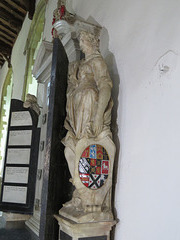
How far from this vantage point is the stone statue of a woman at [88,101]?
214 cm

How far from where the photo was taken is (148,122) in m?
1.97

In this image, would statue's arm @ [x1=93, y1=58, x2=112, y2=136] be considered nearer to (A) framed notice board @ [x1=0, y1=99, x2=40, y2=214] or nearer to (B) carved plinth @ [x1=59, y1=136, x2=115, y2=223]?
(B) carved plinth @ [x1=59, y1=136, x2=115, y2=223]

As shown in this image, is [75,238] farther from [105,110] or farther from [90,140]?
[105,110]

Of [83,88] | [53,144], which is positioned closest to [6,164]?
[53,144]

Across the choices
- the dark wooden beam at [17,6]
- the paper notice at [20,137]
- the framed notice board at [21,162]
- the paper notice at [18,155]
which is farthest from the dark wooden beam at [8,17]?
the paper notice at [18,155]

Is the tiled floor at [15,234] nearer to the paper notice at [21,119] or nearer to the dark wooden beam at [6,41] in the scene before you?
the paper notice at [21,119]

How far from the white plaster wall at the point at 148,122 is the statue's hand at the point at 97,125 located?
24 cm

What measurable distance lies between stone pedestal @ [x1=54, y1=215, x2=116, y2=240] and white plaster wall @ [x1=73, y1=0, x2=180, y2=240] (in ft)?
0.45

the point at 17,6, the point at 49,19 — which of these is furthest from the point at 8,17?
the point at 49,19

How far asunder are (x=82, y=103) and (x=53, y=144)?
429mm

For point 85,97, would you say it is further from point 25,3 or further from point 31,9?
point 25,3

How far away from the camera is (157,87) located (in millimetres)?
1922

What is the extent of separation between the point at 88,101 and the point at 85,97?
1.6 inches

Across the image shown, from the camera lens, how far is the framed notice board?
12.4ft
